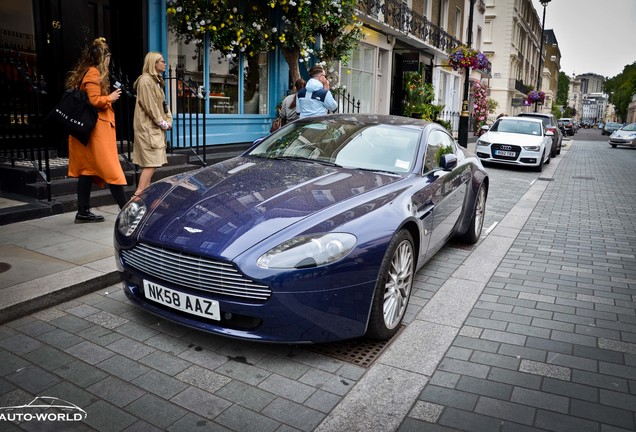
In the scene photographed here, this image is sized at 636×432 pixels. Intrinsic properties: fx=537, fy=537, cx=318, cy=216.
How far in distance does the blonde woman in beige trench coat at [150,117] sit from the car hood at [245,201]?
253 cm

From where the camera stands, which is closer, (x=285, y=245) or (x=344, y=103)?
(x=285, y=245)

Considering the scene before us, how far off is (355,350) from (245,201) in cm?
123

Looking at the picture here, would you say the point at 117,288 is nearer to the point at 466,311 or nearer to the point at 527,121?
the point at 466,311

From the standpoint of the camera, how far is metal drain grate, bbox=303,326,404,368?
134 inches

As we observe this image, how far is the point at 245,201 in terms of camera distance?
361 cm

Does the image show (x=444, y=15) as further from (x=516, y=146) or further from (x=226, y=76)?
(x=226, y=76)

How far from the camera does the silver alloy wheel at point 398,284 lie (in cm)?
363

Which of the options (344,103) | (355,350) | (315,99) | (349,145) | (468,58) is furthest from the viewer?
(468,58)

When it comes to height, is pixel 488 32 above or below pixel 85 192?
above

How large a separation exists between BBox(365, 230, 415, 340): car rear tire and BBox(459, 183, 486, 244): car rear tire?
2463mm

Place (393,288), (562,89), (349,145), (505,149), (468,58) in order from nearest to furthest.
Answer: (393,288) → (349,145) → (505,149) → (468,58) → (562,89)

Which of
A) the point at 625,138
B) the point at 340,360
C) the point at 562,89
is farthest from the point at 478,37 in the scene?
the point at 562,89

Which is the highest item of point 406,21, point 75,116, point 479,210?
point 406,21

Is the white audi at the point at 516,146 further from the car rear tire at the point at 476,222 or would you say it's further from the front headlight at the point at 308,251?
the front headlight at the point at 308,251
